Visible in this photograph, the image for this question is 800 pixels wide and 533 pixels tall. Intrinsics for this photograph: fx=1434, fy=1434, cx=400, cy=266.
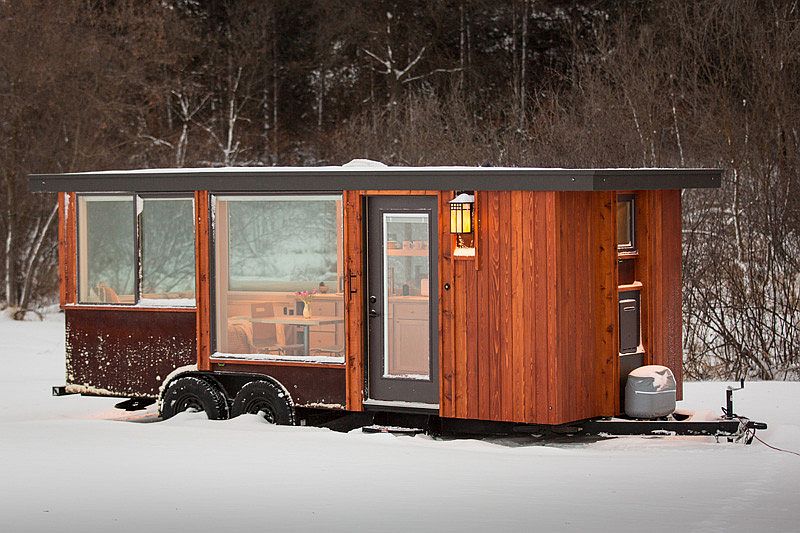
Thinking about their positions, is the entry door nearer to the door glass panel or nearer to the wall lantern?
the door glass panel

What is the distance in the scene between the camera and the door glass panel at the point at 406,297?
11.5m

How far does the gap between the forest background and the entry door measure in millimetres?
7253

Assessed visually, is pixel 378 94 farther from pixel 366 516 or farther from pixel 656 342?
pixel 366 516

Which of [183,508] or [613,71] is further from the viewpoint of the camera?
[613,71]

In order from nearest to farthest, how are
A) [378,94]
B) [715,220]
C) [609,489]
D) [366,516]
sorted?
1. [366,516]
2. [609,489]
3. [715,220]
4. [378,94]

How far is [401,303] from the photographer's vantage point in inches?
456

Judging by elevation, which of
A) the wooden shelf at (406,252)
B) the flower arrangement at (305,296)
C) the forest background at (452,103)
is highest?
the forest background at (452,103)

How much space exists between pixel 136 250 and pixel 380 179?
254cm

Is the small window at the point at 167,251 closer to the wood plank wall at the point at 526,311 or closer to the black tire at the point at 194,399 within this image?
the black tire at the point at 194,399

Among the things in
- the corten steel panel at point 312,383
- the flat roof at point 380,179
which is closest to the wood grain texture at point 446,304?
the flat roof at point 380,179

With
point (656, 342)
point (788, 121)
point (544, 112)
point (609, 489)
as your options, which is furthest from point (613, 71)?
point (609, 489)

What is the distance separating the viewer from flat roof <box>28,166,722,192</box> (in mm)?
10661

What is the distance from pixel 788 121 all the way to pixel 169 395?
11527 millimetres

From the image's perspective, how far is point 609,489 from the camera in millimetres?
9414
